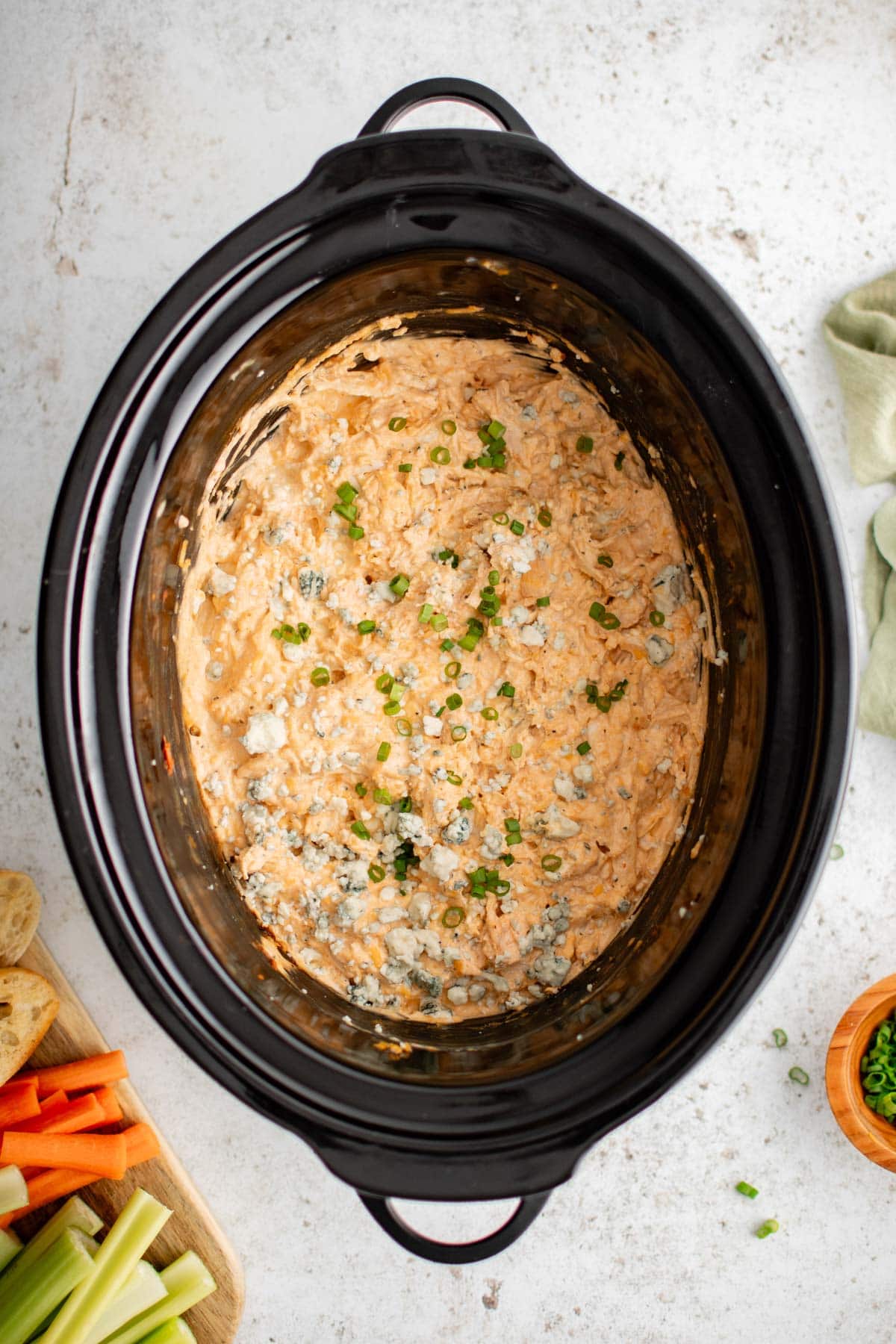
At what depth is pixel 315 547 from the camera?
1.54 m

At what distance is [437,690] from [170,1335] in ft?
3.85

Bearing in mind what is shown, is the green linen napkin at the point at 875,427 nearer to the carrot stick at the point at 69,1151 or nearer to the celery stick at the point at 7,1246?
the carrot stick at the point at 69,1151

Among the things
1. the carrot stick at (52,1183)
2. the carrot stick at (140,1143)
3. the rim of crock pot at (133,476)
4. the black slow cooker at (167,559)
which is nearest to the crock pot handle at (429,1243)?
the black slow cooker at (167,559)

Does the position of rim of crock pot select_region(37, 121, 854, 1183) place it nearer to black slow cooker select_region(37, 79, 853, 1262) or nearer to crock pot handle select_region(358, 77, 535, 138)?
black slow cooker select_region(37, 79, 853, 1262)

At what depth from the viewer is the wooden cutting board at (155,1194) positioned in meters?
1.63

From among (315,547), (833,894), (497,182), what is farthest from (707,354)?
(833,894)

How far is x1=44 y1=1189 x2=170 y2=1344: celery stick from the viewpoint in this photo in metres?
1.57

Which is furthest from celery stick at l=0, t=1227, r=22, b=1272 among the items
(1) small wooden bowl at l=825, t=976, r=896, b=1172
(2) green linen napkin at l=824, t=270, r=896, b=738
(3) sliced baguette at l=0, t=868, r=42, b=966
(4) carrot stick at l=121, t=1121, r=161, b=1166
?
(2) green linen napkin at l=824, t=270, r=896, b=738

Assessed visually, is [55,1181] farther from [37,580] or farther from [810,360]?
[810,360]

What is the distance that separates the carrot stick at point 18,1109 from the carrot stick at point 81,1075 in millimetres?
22

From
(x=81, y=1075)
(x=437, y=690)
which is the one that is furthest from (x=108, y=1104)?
(x=437, y=690)

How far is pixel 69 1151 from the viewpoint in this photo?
61.0 inches

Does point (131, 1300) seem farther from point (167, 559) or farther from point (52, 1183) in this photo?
point (167, 559)

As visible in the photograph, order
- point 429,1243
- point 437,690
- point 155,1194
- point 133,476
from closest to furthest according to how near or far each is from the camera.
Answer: point 133,476, point 429,1243, point 437,690, point 155,1194
